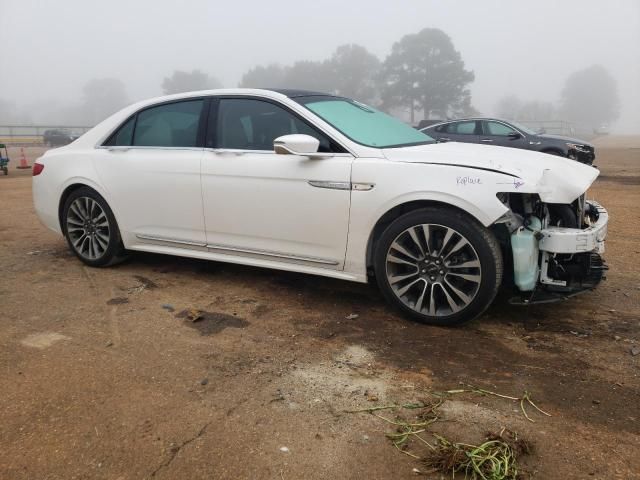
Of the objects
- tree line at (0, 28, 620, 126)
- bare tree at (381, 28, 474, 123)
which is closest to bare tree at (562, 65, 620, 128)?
tree line at (0, 28, 620, 126)

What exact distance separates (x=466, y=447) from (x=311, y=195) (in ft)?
6.72

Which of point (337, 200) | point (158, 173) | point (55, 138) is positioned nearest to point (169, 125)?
point (158, 173)

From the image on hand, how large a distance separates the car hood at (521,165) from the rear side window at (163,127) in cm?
172

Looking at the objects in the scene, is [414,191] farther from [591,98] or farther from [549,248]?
[591,98]

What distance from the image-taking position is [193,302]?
161 inches

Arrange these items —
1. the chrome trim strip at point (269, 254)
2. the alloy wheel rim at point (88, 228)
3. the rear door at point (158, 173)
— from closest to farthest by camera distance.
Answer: the chrome trim strip at point (269, 254)
the rear door at point (158, 173)
the alloy wheel rim at point (88, 228)

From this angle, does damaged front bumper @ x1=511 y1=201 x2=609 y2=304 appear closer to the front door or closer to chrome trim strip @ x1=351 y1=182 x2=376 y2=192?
chrome trim strip @ x1=351 y1=182 x2=376 y2=192

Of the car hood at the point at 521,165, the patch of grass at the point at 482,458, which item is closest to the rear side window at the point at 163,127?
the car hood at the point at 521,165

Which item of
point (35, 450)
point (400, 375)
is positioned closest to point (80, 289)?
point (35, 450)

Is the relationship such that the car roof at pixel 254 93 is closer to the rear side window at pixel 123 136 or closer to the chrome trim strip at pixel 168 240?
the rear side window at pixel 123 136

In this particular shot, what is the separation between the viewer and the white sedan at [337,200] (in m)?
3.33

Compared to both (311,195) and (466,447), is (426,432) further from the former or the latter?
(311,195)

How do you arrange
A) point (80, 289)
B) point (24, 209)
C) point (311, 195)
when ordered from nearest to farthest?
1. point (311, 195)
2. point (80, 289)
3. point (24, 209)

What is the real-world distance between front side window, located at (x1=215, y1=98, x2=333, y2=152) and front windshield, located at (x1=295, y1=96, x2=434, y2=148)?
0.59 feet
